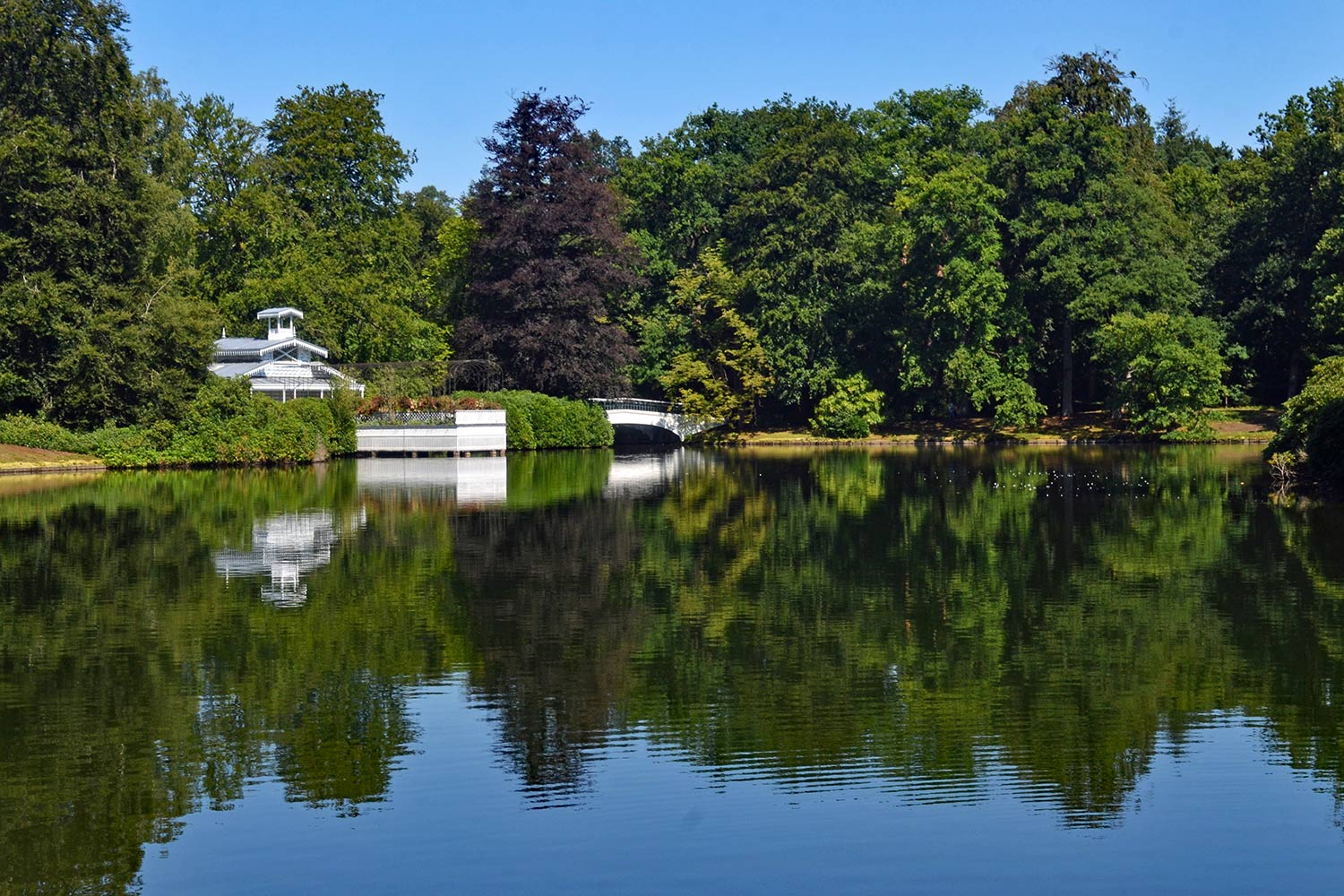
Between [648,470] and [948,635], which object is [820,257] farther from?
[948,635]

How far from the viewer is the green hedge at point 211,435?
48594mm

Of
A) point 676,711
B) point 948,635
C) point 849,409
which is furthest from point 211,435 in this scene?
point 676,711

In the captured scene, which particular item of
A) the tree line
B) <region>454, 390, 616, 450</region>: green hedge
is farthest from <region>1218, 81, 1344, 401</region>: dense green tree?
<region>454, 390, 616, 450</region>: green hedge

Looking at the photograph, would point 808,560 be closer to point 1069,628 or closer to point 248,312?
point 1069,628

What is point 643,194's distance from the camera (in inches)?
3108

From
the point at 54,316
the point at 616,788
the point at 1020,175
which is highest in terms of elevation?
the point at 1020,175

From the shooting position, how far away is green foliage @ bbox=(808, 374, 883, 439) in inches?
2741

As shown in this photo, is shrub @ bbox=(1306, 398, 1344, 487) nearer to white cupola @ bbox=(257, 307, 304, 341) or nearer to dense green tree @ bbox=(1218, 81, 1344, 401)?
dense green tree @ bbox=(1218, 81, 1344, 401)

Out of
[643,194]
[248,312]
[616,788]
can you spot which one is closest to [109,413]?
[248,312]

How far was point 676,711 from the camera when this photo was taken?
42.6 ft

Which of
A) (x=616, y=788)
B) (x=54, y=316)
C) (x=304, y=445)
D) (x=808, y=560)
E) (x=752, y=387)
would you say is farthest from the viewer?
(x=752, y=387)

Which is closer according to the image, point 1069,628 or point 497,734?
point 497,734

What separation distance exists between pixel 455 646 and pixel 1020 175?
5784cm

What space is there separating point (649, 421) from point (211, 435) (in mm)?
24623
